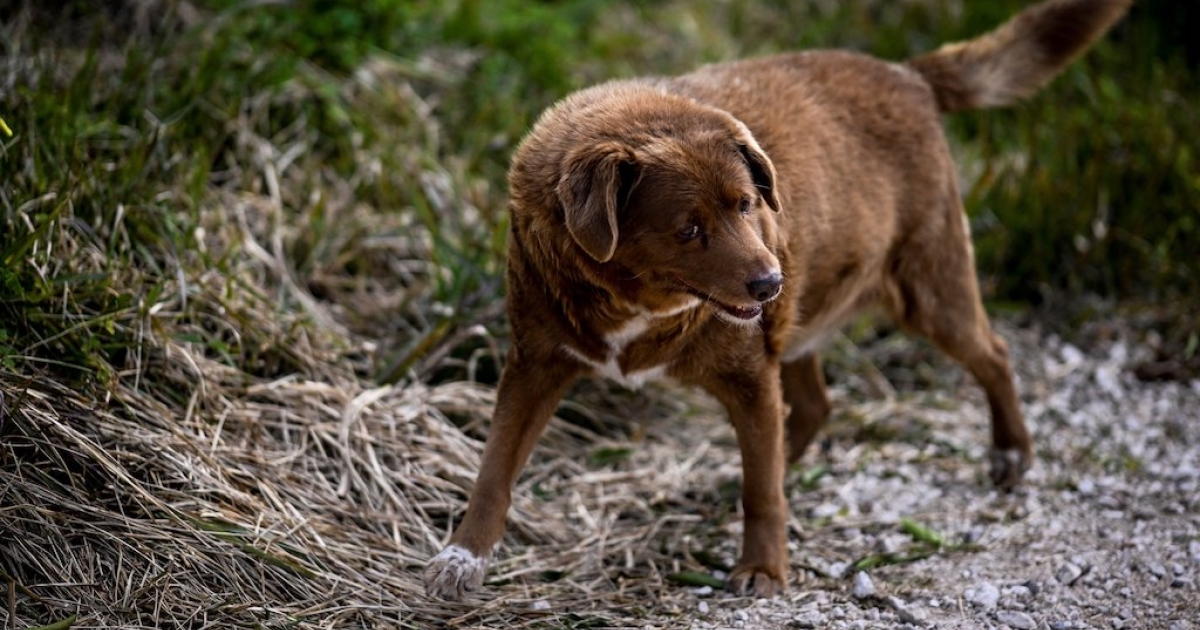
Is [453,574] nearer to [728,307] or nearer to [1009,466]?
[728,307]

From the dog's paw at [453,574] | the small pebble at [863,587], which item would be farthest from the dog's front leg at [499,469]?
the small pebble at [863,587]

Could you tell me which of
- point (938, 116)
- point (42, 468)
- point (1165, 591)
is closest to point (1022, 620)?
point (1165, 591)

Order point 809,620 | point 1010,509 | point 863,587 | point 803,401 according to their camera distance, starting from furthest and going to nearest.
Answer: point 803,401 < point 1010,509 < point 863,587 < point 809,620

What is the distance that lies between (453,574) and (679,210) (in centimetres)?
137

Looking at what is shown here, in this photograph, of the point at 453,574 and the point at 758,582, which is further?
the point at 758,582

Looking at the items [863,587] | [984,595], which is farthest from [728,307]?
[984,595]

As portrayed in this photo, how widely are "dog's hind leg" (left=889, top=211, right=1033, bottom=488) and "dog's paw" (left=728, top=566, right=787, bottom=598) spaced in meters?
1.33

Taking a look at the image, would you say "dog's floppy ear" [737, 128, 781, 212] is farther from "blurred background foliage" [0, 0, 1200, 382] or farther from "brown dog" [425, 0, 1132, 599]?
"blurred background foliage" [0, 0, 1200, 382]

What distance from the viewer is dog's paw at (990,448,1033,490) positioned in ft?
16.8

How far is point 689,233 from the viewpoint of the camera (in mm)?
3682

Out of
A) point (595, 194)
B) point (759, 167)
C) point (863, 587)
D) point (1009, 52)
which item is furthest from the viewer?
point (1009, 52)

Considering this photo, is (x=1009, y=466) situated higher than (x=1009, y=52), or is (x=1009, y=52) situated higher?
(x=1009, y=52)

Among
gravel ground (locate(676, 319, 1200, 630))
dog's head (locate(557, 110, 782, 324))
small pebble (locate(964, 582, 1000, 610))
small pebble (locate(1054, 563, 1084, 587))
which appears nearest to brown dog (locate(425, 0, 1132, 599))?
dog's head (locate(557, 110, 782, 324))

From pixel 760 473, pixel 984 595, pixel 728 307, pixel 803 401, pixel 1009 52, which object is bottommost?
pixel 803 401
